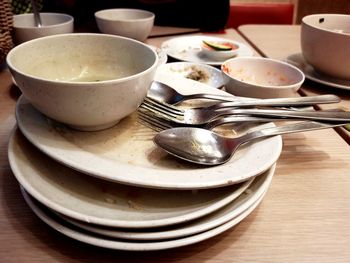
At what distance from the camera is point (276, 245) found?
42cm

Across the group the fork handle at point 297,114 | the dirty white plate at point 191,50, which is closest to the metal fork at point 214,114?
the fork handle at point 297,114

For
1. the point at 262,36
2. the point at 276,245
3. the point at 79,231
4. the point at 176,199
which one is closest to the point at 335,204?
the point at 276,245

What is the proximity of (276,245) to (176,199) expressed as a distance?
0.43ft

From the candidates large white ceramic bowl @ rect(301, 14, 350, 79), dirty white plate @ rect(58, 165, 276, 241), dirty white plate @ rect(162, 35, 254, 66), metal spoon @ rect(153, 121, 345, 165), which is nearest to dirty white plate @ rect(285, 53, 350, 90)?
large white ceramic bowl @ rect(301, 14, 350, 79)

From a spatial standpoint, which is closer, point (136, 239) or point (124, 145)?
point (136, 239)

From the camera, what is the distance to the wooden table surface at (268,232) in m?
0.40

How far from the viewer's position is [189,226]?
0.39m

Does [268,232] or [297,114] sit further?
[297,114]

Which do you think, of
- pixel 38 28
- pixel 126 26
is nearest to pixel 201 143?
pixel 38 28

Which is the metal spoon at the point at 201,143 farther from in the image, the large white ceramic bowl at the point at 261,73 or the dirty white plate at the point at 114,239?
the large white ceramic bowl at the point at 261,73

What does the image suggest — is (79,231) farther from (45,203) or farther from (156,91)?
(156,91)

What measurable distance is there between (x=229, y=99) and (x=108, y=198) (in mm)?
310

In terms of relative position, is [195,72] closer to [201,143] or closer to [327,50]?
[327,50]

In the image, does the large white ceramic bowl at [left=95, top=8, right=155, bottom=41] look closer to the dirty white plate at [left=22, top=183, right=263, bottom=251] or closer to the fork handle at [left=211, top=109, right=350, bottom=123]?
the fork handle at [left=211, top=109, right=350, bottom=123]
